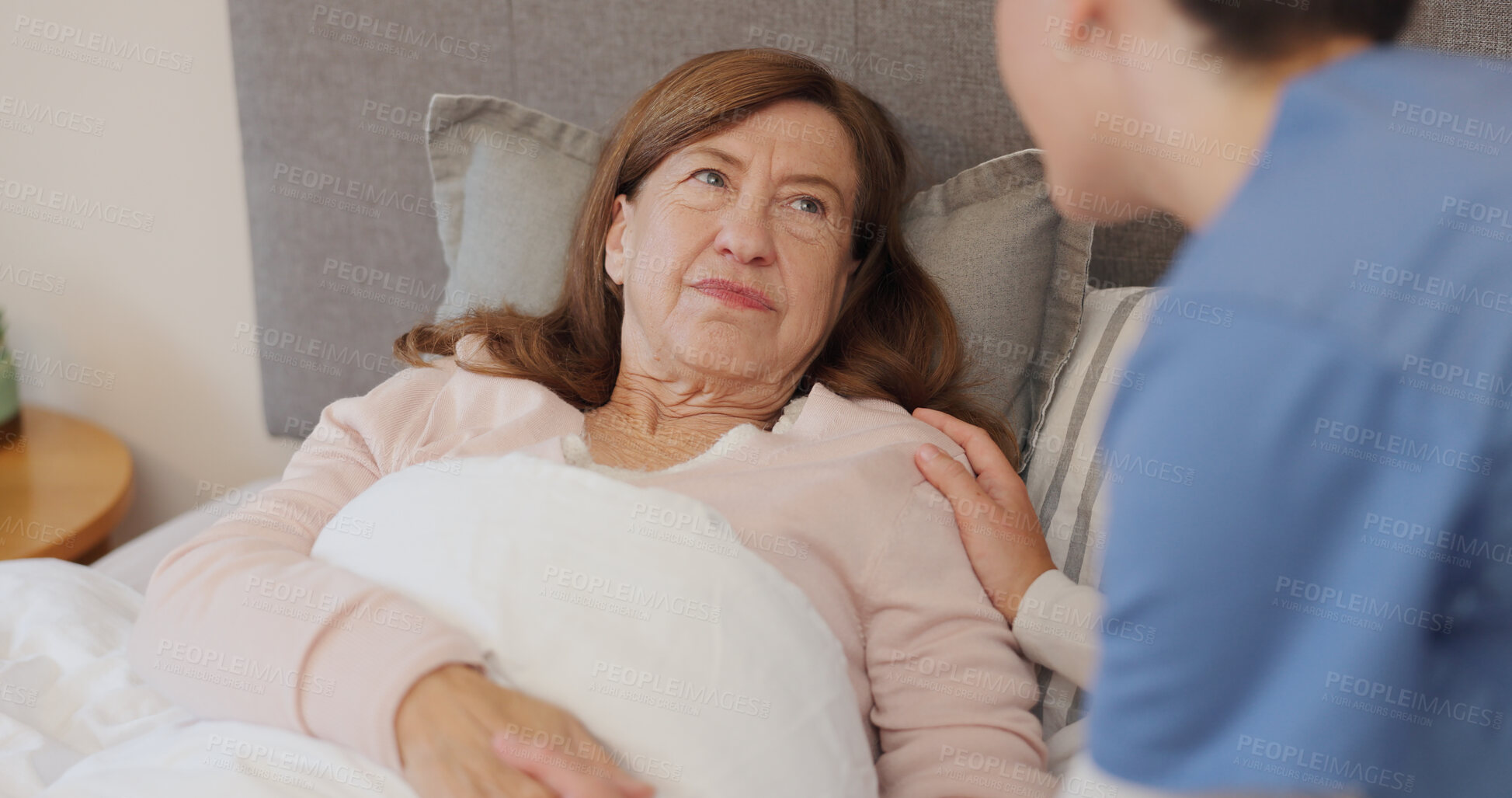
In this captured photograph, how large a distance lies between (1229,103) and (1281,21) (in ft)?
0.17

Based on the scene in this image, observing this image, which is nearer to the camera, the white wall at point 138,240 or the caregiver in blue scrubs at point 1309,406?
the caregiver in blue scrubs at point 1309,406

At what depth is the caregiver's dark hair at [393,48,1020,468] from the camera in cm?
130

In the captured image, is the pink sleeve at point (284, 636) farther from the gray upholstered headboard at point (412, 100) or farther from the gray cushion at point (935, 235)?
the gray upholstered headboard at point (412, 100)

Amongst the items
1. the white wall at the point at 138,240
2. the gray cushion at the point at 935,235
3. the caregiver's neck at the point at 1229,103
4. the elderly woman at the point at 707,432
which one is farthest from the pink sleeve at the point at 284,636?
the white wall at the point at 138,240

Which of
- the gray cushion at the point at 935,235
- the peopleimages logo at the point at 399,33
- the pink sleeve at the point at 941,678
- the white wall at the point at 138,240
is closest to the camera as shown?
the pink sleeve at the point at 941,678

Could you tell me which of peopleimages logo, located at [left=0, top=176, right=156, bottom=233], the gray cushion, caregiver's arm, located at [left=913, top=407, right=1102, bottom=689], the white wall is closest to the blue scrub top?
caregiver's arm, located at [left=913, top=407, right=1102, bottom=689]

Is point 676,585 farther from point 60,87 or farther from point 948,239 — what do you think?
point 60,87

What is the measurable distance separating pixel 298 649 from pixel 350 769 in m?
0.12

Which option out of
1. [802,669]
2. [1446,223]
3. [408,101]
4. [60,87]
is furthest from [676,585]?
[60,87]

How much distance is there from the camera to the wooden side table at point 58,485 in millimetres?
1567

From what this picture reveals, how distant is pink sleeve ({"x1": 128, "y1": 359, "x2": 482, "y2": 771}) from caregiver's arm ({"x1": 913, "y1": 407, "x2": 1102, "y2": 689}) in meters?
0.52

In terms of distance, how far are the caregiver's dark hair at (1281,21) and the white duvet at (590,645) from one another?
21.8 inches

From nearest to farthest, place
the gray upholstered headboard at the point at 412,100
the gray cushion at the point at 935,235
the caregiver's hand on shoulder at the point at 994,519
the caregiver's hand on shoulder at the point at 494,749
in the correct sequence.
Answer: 1. the caregiver's hand on shoulder at the point at 494,749
2. the caregiver's hand on shoulder at the point at 994,519
3. the gray cushion at the point at 935,235
4. the gray upholstered headboard at the point at 412,100

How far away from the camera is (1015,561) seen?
1088 millimetres
